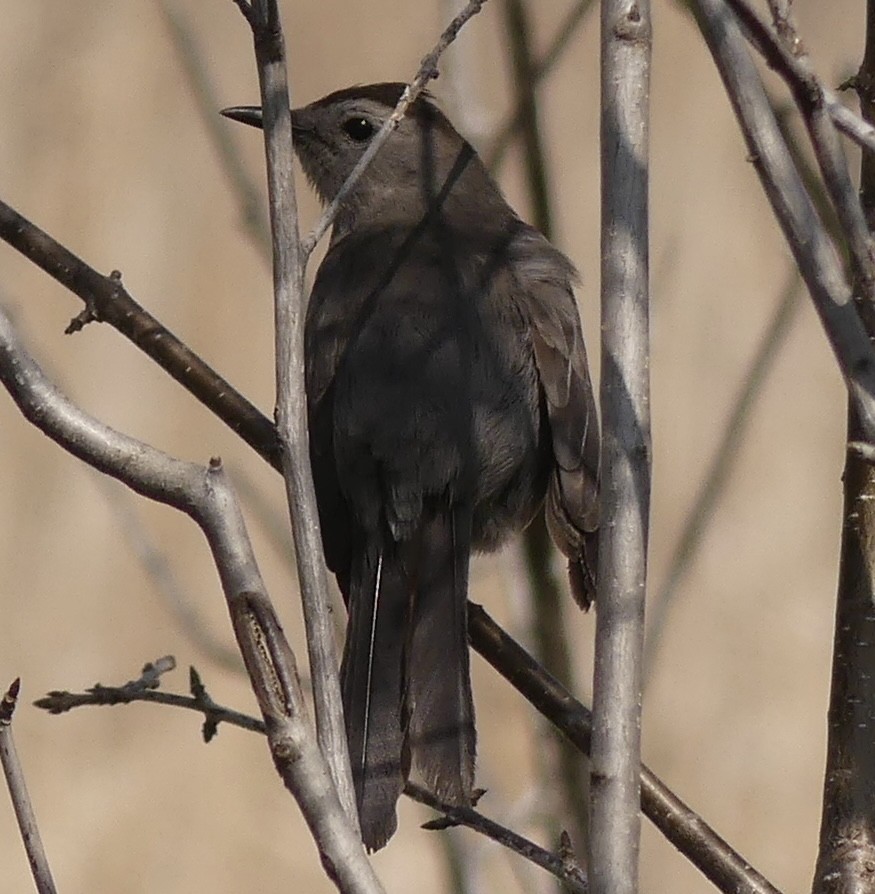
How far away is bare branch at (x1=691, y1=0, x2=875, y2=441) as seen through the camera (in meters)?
1.64

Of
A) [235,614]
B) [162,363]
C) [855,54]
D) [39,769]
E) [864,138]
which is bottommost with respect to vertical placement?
[235,614]

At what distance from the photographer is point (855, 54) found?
4777 millimetres

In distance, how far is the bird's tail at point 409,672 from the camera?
8.61 ft

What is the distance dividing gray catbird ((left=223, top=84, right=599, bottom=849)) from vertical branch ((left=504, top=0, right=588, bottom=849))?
178 mm

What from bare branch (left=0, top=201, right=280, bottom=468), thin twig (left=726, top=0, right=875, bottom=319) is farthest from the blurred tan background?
thin twig (left=726, top=0, right=875, bottom=319)

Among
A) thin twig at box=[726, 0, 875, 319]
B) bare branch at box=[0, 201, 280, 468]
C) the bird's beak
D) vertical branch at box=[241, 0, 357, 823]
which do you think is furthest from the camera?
the bird's beak

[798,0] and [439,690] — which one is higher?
[798,0]

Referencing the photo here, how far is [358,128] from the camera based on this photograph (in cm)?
419

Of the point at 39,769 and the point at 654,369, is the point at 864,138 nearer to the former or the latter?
the point at 654,369

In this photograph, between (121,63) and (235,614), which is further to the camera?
(121,63)

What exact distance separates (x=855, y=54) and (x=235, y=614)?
11.8ft

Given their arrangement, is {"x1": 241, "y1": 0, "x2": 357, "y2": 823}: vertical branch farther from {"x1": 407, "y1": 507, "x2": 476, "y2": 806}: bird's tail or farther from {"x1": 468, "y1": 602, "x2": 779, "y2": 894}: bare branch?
{"x1": 407, "y1": 507, "x2": 476, "y2": 806}: bird's tail

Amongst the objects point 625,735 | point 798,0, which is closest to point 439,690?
point 625,735

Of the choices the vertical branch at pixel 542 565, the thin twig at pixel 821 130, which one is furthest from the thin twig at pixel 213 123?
the thin twig at pixel 821 130
